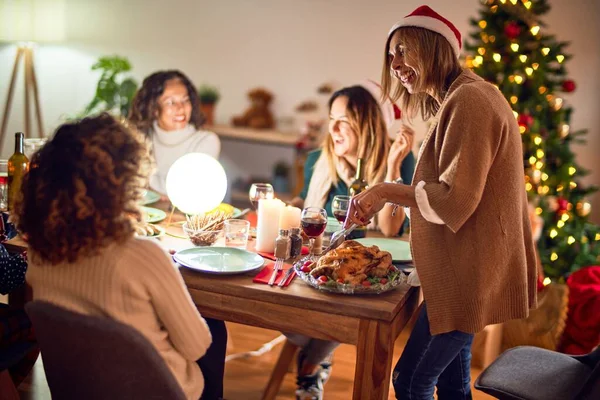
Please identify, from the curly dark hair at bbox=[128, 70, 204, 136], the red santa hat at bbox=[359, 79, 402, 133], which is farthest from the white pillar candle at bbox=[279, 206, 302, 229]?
the curly dark hair at bbox=[128, 70, 204, 136]

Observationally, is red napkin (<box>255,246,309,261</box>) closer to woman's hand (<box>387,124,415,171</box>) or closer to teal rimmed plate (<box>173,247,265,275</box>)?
teal rimmed plate (<box>173,247,265,275</box>)

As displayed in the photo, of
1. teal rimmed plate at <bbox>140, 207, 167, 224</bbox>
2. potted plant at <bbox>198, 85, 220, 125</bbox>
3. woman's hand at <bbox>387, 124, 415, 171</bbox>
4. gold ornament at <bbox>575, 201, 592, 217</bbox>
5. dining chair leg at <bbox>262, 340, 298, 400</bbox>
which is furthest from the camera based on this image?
potted plant at <bbox>198, 85, 220, 125</bbox>

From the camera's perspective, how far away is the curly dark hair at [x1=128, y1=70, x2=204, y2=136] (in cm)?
322

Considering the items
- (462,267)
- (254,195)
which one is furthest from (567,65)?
(462,267)

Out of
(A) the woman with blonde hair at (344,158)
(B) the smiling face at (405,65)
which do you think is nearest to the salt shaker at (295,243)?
(B) the smiling face at (405,65)

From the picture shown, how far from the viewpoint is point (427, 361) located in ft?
5.96

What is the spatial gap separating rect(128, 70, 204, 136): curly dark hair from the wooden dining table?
156 centimetres

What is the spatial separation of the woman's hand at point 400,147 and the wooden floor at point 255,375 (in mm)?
965

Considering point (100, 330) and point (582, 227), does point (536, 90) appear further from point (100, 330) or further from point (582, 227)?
point (100, 330)

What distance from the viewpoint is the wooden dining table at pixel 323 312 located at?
1.71 m

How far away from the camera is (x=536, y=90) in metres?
3.73

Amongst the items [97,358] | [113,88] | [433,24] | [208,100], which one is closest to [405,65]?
[433,24]

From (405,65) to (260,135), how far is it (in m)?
3.60

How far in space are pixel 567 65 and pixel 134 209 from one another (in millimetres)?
3867
